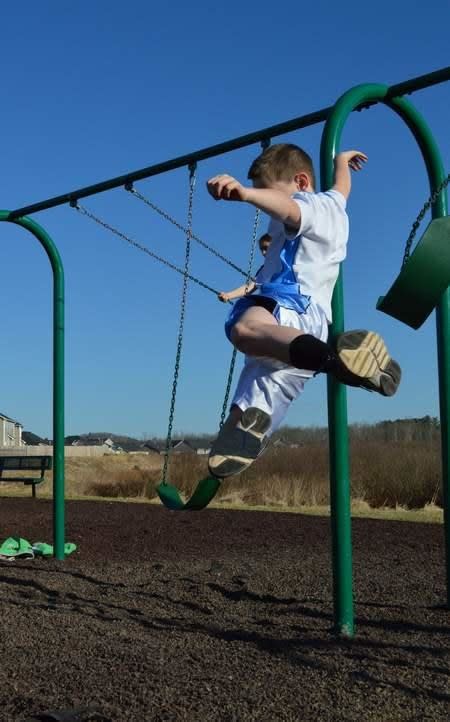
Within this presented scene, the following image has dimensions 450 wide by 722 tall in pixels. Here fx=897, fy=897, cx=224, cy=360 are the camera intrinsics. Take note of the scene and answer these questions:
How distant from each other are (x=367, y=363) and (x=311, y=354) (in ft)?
0.63

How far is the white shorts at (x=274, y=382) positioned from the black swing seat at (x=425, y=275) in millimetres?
337

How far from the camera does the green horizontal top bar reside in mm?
4246

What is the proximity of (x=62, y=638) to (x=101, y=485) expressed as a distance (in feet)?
40.3

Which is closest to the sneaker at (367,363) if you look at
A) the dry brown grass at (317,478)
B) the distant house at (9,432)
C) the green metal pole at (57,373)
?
the green metal pole at (57,373)

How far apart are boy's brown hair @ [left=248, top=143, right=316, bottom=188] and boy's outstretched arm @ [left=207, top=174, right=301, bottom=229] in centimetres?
21

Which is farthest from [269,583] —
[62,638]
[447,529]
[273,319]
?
[273,319]

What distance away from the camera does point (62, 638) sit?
13.4ft

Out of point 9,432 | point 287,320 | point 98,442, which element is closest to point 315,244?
point 287,320

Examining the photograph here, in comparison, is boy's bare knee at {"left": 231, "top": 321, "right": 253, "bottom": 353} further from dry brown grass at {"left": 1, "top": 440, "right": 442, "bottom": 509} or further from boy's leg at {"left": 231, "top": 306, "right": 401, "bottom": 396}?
dry brown grass at {"left": 1, "top": 440, "right": 442, "bottom": 509}

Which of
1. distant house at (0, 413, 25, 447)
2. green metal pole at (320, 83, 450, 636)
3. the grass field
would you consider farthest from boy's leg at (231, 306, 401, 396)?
distant house at (0, 413, 25, 447)

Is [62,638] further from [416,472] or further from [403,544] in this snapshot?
[416,472]

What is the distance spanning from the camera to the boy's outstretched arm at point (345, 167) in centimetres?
376

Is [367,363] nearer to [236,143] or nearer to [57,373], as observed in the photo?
[236,143]

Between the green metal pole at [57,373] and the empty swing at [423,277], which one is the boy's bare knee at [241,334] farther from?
the green metal pole at [57,373]
